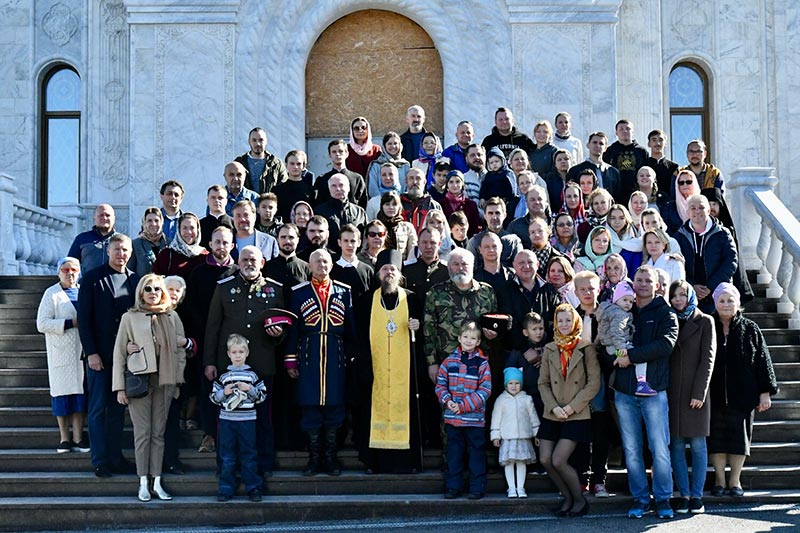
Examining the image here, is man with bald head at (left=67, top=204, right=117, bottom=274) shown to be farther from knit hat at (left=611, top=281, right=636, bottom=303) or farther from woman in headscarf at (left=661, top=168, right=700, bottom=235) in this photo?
woman in headscarf at (left=661, top=168, right=700, bottom=235)

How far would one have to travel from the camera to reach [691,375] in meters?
8.84

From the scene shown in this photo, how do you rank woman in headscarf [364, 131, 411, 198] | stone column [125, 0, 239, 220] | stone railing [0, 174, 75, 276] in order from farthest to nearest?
1. stone column [125, 0, 239, 220]
2. stone railing [0, 174, 75, 276]
3. woman in headscarf [364, 131, 411, 198]

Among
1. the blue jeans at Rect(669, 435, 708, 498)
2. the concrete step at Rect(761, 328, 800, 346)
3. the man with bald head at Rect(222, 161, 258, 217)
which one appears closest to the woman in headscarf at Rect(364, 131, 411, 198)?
the man with bald head at Rect(222, 161, 258, 217)

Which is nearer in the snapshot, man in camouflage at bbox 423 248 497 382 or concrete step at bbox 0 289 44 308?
man in camouflage at bbox 423 248 497 382

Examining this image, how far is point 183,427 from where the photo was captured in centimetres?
973

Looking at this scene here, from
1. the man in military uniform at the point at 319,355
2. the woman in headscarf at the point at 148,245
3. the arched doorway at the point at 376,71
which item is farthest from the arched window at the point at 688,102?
the woman in headscarf at the point at 148,245

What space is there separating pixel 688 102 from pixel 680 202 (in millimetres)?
6001

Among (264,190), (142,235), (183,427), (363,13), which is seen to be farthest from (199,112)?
(183,427)

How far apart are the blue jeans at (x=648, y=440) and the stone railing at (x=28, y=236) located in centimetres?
813

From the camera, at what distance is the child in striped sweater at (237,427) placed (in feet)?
28.7

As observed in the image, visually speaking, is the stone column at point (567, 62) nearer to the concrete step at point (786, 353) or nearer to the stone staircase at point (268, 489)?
the concrete step at point (786, 353)

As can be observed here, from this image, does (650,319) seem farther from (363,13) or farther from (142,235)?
(363,13)

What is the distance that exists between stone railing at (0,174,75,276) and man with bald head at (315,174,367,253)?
4.60 metres

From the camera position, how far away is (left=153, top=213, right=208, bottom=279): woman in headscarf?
980cm
